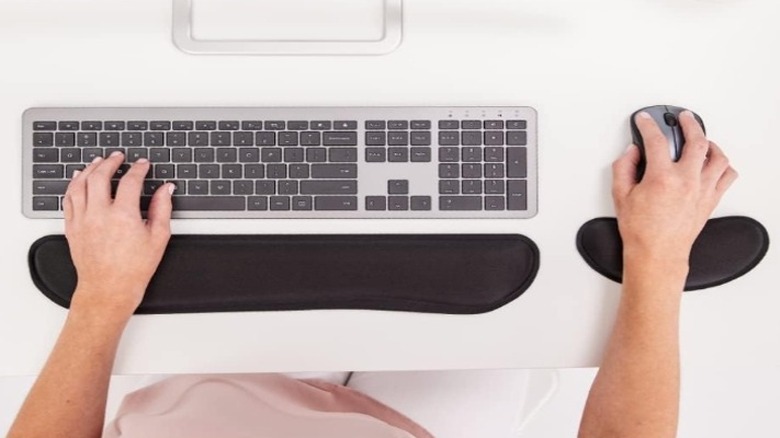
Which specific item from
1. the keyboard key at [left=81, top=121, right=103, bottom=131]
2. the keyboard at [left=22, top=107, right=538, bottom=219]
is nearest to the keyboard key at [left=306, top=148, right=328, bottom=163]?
the keyboard at [left=22, top=107, right=538, bottom=219]

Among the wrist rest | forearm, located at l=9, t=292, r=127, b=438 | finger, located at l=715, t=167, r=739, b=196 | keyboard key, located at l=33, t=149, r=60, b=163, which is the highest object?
keyboard key, located at l=33, t=149, r=60, b=163

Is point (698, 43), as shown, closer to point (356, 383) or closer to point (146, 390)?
point (356, 383)

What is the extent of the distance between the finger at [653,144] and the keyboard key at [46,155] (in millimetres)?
620

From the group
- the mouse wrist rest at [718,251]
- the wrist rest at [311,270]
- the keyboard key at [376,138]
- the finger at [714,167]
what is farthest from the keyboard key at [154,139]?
the finger at [714,167]

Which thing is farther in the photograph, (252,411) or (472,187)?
(252,411)

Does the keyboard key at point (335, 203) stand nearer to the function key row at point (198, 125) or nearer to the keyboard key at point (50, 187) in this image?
the function key row at point (198, 125)

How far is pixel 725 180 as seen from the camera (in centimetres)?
79

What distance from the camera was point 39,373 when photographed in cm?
80

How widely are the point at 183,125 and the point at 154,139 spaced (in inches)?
1.4

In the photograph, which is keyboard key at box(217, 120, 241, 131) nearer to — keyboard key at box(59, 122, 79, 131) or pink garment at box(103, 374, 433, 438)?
keyboard key at box(59, 122, 79, 131)

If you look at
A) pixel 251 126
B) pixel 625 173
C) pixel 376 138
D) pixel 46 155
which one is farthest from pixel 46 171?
pixel 625 173

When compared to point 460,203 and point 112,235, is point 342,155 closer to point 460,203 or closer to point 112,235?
point 460,203

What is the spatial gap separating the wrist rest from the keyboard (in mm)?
31

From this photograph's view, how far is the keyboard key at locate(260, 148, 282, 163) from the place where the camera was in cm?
80
